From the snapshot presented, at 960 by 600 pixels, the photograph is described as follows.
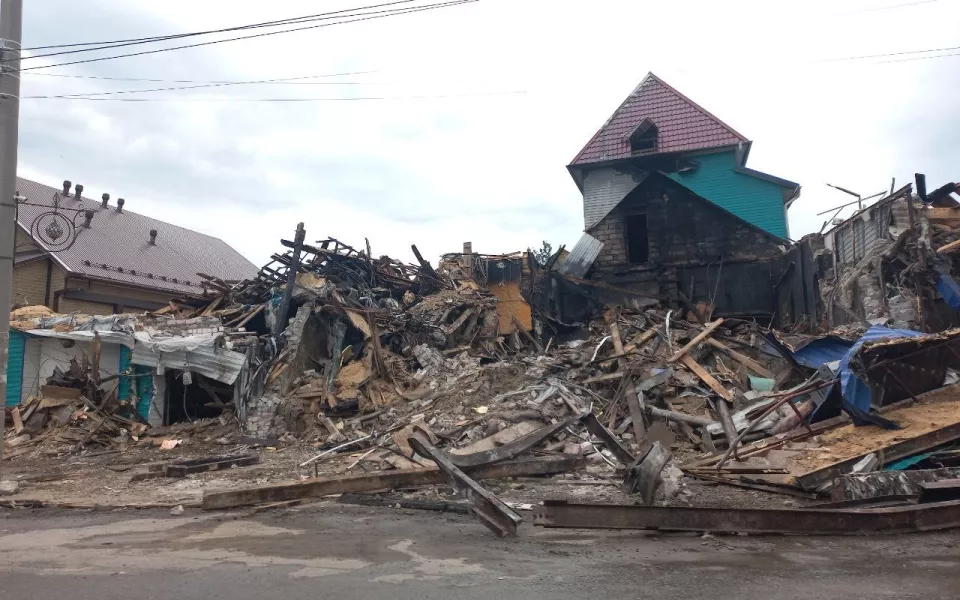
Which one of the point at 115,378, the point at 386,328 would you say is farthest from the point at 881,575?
the point at 115,378

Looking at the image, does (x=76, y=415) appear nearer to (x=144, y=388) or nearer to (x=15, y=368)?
(x=144, y=388)

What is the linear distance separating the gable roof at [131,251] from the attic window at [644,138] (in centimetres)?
1669

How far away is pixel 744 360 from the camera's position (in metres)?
12.0

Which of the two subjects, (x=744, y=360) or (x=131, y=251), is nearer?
(x=744, y=360)

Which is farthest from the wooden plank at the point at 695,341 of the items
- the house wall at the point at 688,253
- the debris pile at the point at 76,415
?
the debris pile at the point at 76,415

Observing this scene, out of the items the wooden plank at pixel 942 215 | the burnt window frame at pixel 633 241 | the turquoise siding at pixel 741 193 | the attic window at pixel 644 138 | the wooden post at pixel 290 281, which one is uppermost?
the attic window at pixel 644 138

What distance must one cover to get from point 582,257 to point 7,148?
15.8 m

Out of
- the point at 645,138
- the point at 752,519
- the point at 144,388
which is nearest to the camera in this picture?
the point at 752,519

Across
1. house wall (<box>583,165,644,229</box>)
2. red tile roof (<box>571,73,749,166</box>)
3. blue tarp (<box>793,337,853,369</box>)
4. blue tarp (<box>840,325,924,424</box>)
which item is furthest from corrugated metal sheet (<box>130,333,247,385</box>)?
red tile roof (<box>571,73,749,166</box>)

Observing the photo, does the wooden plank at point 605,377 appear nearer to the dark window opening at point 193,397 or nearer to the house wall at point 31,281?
the dark window opening at point 193,397

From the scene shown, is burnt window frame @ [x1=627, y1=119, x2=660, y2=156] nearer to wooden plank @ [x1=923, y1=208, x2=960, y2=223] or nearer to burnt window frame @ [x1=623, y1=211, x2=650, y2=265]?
burnt window frame @ [x1=623, y1=211, x2=650, y2=265]

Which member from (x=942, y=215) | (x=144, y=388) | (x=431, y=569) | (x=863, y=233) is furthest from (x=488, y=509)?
(x=144, y=388)

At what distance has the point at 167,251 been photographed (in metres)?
26.8

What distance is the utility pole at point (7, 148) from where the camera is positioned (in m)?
8.18
